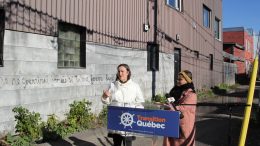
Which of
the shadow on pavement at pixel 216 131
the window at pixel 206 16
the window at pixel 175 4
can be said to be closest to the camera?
the shadow on pavement at pixel 216 131

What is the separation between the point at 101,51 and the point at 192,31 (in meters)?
11.2

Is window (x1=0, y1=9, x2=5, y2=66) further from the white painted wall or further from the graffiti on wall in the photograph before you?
the graffiti on wall

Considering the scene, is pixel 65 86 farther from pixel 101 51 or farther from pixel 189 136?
pixel 189 136

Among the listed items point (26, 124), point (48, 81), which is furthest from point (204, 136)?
point (26, 124)

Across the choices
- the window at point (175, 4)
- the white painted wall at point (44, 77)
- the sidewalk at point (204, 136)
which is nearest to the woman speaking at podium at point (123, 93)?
the sidewalk at point (204, 136)

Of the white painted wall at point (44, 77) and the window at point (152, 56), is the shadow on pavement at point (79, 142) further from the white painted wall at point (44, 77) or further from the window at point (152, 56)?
the window at point (152, 56)

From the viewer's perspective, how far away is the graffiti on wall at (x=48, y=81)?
8.64 m

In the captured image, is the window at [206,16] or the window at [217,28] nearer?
the window at [206,16]

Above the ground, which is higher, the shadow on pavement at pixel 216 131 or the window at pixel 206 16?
the window at pixel 206 16

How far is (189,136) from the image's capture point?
618 centimetres

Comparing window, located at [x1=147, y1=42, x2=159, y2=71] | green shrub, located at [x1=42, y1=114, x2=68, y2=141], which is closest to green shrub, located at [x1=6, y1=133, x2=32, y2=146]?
green shrub, located at [x1=42, y1=114, x2=68, y2=141]

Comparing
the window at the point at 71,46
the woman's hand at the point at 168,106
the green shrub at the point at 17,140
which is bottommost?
the green shrub at the point at 17,140

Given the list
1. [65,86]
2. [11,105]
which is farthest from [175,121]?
[65,86]

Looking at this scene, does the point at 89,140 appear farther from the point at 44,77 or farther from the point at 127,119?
the point at 127,119
